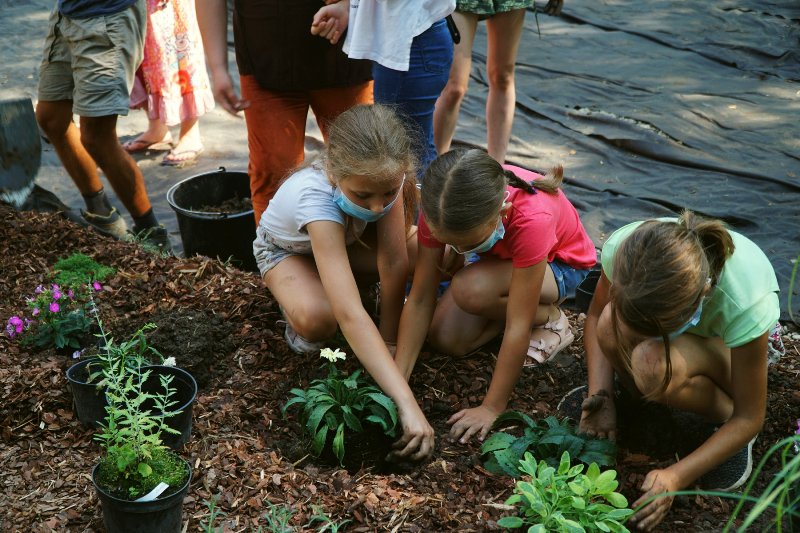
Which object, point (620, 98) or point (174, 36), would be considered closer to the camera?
point (174, 36)

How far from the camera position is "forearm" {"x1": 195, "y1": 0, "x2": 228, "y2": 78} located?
2990 mm

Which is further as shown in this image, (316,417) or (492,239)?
(492,239)

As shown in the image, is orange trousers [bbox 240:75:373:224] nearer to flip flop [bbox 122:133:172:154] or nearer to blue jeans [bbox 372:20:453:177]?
blue jeans [bbox 372:20:453:177]

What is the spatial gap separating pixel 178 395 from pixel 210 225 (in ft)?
4.00

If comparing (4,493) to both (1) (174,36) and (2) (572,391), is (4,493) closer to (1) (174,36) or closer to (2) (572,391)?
(2) (572,391)

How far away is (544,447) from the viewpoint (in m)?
2.22

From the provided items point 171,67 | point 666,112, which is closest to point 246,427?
point 171,67

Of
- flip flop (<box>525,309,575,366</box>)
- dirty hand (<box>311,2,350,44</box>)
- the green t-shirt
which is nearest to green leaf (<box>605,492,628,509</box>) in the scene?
the green t-shirt

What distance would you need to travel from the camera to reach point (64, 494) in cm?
207

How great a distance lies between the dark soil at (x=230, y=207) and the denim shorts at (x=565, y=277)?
61.5 inches

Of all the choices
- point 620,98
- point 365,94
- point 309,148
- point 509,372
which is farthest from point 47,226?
point 620,98

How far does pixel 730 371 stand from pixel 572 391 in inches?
21.9

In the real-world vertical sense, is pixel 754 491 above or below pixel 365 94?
below

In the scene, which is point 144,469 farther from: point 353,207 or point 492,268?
point 492,268
